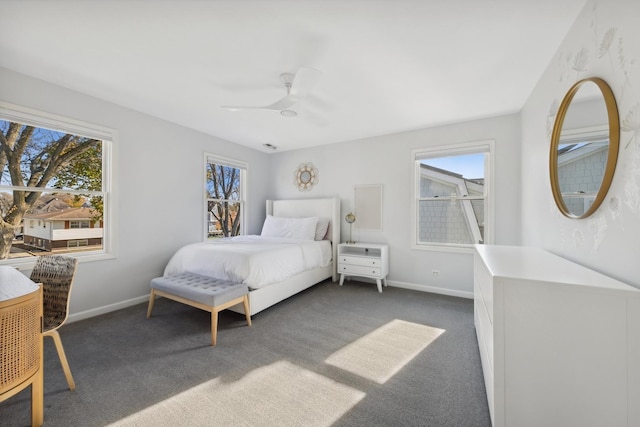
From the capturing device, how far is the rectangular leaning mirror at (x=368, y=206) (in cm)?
410

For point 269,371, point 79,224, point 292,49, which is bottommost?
point 269,371

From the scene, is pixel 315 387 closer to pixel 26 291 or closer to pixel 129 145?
pixel 26 291

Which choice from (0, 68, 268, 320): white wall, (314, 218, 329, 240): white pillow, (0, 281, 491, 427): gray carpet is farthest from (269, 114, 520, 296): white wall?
(0, 68, 268, 320): white wall

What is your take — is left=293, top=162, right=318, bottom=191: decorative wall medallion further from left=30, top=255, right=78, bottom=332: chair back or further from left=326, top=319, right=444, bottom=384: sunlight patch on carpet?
left=30, top=255, right=78, bottom=332: chair back

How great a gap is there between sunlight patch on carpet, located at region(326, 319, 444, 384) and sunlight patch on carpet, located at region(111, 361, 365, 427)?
24cm

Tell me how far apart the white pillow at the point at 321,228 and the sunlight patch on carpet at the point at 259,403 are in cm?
255

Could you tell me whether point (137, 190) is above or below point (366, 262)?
above

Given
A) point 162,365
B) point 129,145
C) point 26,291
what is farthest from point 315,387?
point 129,145

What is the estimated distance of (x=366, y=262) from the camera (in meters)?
3.80

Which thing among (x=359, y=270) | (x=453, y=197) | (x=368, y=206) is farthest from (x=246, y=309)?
(x=453, y=197)

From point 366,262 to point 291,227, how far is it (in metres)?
1.41

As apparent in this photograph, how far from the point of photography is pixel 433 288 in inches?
143

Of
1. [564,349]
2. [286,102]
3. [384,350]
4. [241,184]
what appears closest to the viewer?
[564,349]

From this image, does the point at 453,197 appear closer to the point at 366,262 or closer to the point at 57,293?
the point at 366,262
